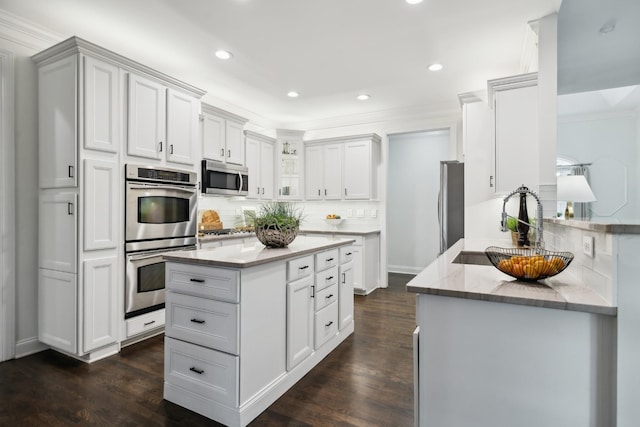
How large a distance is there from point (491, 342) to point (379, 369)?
4.97 ft

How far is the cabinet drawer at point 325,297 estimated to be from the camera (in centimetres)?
260

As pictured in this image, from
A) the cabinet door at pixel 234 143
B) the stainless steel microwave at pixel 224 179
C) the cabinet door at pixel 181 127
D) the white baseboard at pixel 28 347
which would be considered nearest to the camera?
the white baseboard at pixel 28 347

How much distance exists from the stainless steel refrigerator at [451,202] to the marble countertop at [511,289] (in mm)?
3064

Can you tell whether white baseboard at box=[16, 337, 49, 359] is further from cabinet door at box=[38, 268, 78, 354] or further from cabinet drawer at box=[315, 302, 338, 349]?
cabinet drawer at box=[315, 302, 338, 349]

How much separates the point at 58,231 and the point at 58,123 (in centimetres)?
87

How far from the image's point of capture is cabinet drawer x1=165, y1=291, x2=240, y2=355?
1.84 meters

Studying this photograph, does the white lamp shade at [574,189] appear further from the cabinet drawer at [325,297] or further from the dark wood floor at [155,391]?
the cabinet drawer at [325,297]

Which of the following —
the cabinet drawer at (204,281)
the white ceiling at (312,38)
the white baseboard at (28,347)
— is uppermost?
the white ceiling at (312,38)

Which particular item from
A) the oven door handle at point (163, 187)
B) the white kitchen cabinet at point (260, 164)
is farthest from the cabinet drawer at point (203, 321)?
the white kitchen cabinet at point (260, 164)

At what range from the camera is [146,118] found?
3.03m

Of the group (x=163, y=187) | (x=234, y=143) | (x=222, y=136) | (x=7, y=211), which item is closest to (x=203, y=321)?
(x=163, y=187)

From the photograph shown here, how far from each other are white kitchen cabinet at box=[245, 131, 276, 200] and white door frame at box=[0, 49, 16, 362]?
2.62 metres

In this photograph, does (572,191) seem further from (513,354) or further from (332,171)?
(332,171)

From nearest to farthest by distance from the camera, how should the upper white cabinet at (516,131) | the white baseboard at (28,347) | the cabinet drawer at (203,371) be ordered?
1. the cabinet drawer at (203,371)
2. the white baseboard at (28,347)
3. the upper white cabinet at (516,131)
